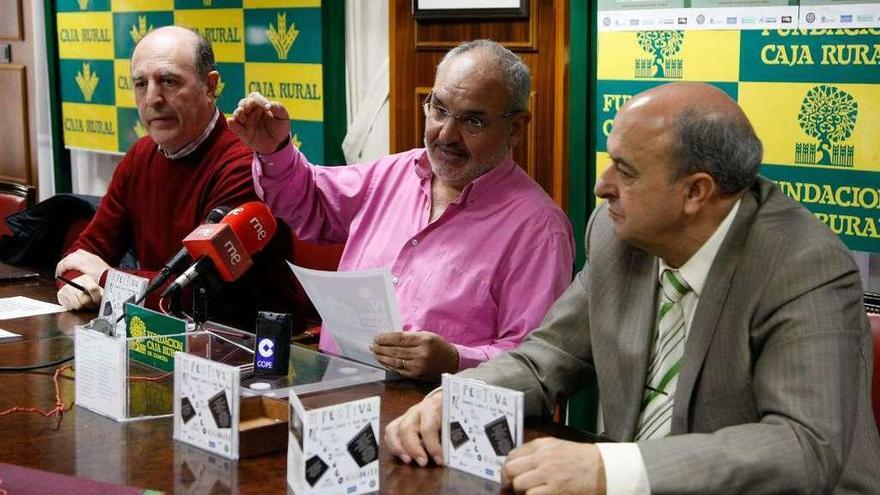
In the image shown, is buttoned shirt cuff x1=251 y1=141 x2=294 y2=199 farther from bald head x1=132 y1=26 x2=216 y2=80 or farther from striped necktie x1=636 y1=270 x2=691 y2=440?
striped necktie x1=636 y1=270 x2=691 y2=440

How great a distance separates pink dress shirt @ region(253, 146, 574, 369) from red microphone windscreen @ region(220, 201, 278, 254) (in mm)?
294

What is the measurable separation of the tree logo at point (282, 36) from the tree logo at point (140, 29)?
0.87 meters

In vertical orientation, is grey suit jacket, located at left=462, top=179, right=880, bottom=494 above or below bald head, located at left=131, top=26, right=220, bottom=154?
below

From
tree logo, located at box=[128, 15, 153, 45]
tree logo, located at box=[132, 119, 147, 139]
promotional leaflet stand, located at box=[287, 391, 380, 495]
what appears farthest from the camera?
tree logo, located at box=[132, 119, 147, 139]

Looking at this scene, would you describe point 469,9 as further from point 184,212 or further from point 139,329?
point 139,329

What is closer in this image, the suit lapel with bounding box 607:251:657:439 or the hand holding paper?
the suit lapel with bounding box 607:251:657:439

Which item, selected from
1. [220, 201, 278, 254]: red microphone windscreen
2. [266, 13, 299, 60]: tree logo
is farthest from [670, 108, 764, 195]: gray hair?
[266, 13, 299, 60]: tree logo

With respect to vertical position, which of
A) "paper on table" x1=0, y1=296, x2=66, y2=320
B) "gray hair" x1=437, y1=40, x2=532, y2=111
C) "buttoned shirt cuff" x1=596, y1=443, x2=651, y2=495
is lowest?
"paper on table" x1=0, y1=296, x2=66, y2=320

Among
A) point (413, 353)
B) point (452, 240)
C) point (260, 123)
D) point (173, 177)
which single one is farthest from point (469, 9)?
point (413, 353)

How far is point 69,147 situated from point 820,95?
156 inches

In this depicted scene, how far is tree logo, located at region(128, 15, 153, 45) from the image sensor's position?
520 centimetres

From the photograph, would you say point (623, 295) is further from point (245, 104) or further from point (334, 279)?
point (245, 104)

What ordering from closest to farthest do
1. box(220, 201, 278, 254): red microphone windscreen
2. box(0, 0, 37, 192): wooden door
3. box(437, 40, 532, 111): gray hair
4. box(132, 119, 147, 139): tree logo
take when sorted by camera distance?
box(220, 201, 278, 254): red microphone windscreen
box(437, 40, 532, 111): gray hair
box(132, 119, 147, 139): tree logo
box(0, 0, 37, 192): wooden door

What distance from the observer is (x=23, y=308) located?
2.97 meters
